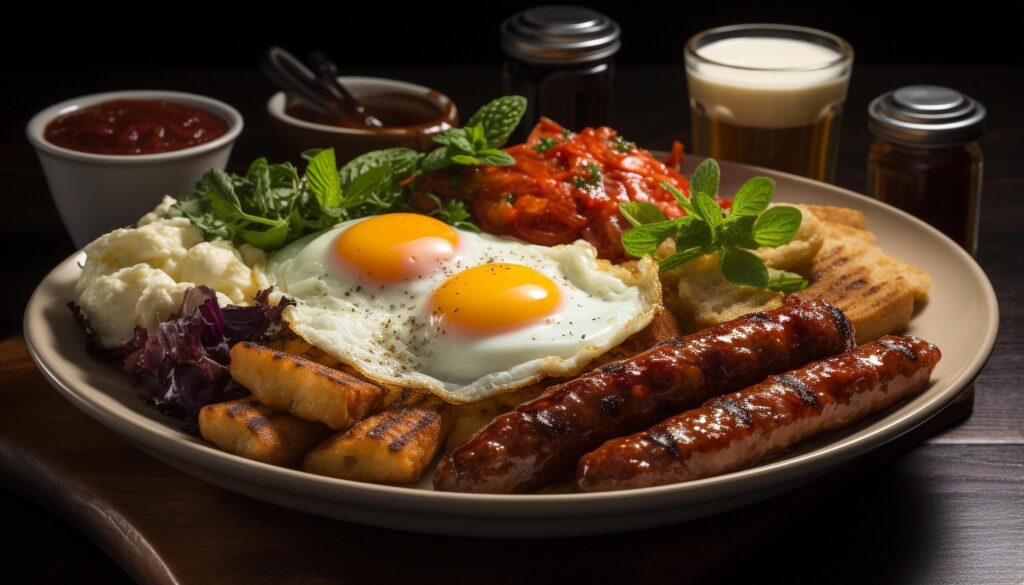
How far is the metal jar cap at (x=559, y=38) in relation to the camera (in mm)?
4914

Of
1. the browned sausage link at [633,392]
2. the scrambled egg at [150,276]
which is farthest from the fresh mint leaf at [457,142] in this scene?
the browned sausage link at [633,392]

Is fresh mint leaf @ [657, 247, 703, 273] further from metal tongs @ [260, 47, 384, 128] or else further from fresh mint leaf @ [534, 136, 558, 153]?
metal tongs @ [260, 47, 384, 128]

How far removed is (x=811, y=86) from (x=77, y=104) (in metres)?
2.92

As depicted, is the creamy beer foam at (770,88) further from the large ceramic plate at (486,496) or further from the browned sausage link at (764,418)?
the browned sausage link at (764,418)

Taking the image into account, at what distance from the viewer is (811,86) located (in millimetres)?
4754

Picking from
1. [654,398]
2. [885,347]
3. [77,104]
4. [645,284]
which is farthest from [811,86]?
[77,104]

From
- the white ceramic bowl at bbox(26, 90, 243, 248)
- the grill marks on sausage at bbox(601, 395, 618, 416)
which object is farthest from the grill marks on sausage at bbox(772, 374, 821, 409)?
the white ceramic bowl at bbox(26, 90, 243, 248)

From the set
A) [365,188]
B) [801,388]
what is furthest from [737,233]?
[365,188]

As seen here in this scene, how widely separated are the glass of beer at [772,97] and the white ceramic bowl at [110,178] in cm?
195

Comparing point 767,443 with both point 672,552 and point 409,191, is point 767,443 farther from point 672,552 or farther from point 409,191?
point 409,191

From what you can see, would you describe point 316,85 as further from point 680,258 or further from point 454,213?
point 680,258

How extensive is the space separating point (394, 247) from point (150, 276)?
0.71 meters

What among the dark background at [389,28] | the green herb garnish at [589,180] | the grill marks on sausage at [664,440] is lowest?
the dark background at [389,28]

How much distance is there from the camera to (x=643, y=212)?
149 inches
